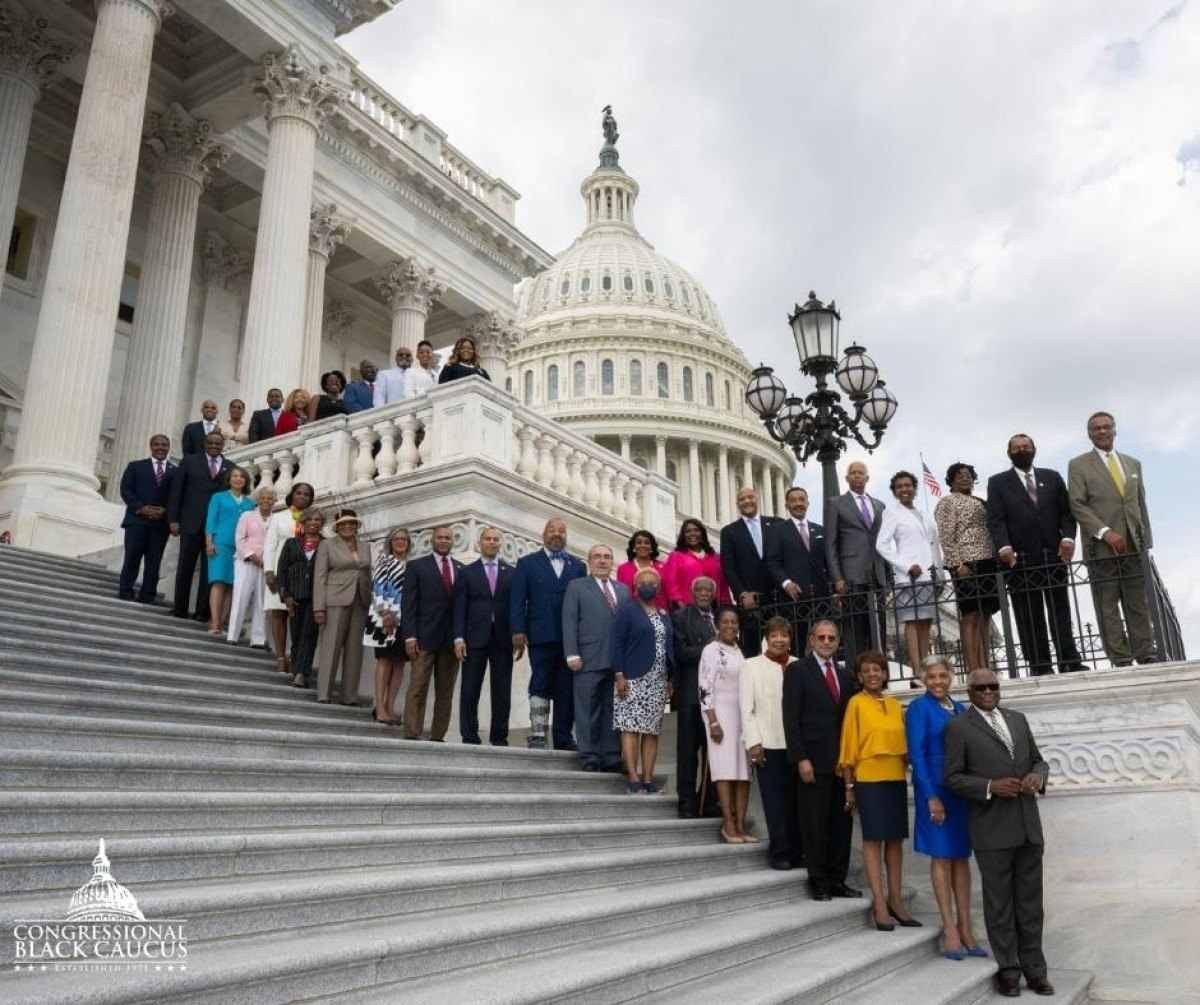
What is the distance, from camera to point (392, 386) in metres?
12.8

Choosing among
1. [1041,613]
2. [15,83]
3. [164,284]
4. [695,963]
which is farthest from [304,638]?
[15,83]

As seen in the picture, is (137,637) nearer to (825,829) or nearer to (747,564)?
(747,564)

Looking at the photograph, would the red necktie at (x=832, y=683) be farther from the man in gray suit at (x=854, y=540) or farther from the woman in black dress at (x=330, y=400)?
the woman in black dress at (x=330, y=400)

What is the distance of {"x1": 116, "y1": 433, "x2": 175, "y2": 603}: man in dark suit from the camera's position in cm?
1007

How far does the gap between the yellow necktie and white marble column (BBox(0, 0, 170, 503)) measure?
38.5ft

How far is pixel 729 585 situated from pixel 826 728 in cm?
255

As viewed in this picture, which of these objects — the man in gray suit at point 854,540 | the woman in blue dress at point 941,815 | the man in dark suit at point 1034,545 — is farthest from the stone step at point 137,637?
the man in dark suit at point 1034,545

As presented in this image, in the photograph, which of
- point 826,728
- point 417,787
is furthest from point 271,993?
point 826,728

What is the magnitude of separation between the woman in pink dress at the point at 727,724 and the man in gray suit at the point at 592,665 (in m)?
0.84

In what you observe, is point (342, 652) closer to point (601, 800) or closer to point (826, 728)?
point (601, 800)

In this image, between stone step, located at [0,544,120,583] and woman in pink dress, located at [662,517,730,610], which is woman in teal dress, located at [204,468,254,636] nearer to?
stone step, located at [0,544,120,583]

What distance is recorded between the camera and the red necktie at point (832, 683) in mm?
6816

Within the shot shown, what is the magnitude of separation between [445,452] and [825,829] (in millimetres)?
5897

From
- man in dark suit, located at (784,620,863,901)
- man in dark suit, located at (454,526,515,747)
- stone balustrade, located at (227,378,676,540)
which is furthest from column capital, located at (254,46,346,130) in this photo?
man in dark suit, located at (784,620,863,901)
